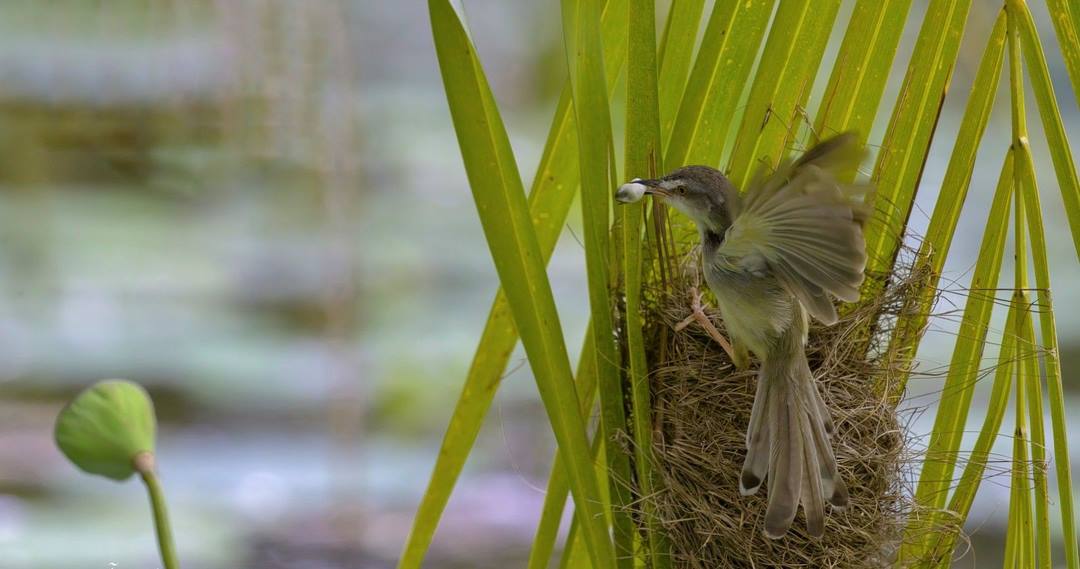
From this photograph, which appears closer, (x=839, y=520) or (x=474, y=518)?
(x=839, y=520)

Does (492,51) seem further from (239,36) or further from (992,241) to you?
(992,241)

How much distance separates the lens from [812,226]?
740 millimetres

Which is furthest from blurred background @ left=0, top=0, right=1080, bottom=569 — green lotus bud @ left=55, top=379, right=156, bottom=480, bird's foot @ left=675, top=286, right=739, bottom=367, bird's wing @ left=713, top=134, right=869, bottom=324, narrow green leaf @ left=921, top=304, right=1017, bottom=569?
green lotus bud @ left=55, top=379, right=156, bottom=480

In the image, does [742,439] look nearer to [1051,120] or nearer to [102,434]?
[1051,120]

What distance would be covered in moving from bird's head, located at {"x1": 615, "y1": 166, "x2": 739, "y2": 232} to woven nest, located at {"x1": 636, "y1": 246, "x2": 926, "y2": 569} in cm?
8

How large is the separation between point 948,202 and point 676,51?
0.30 metres

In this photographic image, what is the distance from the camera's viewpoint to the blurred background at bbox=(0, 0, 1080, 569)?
3086mm

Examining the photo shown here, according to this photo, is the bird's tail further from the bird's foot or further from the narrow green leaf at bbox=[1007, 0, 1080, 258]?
the narrow green leaf at bbox=[1007, 0, 1080, 258]

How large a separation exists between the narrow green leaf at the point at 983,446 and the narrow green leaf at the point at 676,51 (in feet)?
1.23

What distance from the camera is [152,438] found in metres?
0.51

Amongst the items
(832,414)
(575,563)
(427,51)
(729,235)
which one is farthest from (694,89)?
(427,51)

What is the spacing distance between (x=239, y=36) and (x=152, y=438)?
274 cm

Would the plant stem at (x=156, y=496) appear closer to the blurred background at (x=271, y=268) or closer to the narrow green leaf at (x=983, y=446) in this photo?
the narrow green leaf at (x=983, y=446)

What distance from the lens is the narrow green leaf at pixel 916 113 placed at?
90 cm
